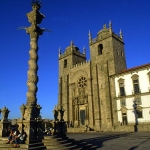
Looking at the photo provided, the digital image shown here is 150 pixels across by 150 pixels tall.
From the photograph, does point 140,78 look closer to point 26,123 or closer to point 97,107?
point 97,107

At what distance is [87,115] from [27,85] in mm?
23599

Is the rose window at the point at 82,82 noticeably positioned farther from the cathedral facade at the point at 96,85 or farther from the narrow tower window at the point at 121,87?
the narrow tower window at the point at 121,87

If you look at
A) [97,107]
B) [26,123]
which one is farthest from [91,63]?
[26,123]

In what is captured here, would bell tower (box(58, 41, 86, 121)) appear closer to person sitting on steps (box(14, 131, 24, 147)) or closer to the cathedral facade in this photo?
the cathedral facade

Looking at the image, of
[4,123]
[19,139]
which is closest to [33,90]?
[4,123]

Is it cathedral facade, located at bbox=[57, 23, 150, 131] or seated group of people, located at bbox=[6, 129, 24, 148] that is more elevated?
cathedral facade, located at bbox=[57, 23, 150, 131]

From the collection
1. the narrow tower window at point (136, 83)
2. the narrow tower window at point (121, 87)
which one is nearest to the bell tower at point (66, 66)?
the narrow tower window at point (121, 87)

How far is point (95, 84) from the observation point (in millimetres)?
36625

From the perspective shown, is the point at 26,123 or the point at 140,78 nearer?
the point at 26,123

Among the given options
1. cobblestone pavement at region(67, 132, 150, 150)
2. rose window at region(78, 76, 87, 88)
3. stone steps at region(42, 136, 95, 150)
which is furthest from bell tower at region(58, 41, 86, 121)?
stone steps at region(42, 136, 95, 150)

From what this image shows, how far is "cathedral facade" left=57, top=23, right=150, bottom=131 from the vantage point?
3375cm

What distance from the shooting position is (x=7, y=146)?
470 inches

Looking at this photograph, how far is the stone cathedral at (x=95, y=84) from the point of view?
112 ft

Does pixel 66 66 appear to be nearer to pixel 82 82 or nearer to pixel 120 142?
pixel 82 82
